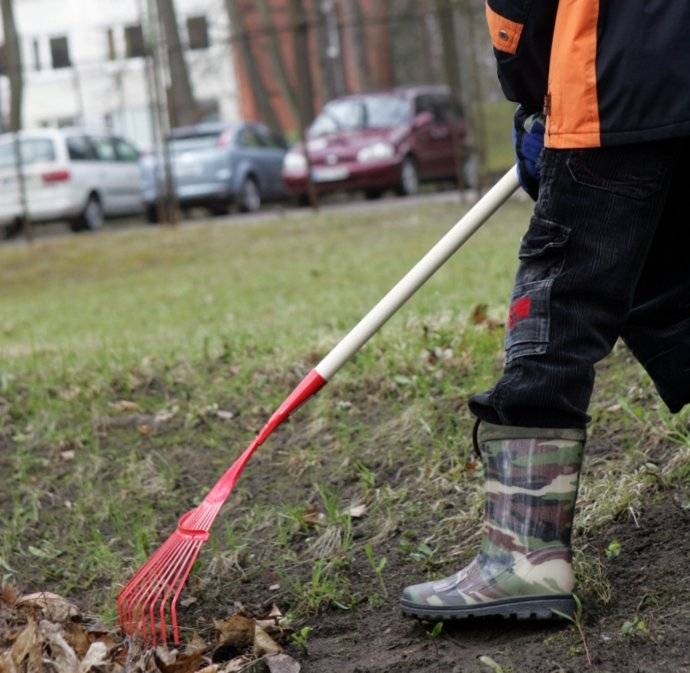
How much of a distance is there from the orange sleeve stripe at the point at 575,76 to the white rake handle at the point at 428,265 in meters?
0.34

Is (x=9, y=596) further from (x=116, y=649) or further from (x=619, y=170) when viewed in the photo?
(x=619, y=170)

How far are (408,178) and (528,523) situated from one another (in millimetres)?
16248

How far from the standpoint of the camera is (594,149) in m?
2.56

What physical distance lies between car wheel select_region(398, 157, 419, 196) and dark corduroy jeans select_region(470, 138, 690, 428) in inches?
630

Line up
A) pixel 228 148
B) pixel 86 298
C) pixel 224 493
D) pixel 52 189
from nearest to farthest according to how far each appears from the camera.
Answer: pixel 224 493 < pixel 86 298 < pixel 52 189 < pixel 228 148

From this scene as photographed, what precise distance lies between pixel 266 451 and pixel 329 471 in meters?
0.34

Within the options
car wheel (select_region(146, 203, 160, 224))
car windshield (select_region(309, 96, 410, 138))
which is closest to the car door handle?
car windshield (select_region(309, 96, 410, 138))

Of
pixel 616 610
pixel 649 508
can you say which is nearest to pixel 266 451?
pixel 649 508

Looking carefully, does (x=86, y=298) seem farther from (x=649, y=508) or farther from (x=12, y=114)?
(x=649, y=508)

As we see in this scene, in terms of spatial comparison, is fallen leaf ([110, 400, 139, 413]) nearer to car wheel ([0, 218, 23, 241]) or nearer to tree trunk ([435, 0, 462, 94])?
tree trunk ([435, 0, 462, 94])

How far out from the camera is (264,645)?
9.95ft

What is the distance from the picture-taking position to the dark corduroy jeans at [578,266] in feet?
8.46

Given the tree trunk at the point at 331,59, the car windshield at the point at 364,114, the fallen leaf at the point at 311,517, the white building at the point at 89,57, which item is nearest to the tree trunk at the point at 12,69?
the car windshield at the point at 364,114

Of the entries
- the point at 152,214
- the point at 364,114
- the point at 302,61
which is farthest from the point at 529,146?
the point at 152,214
